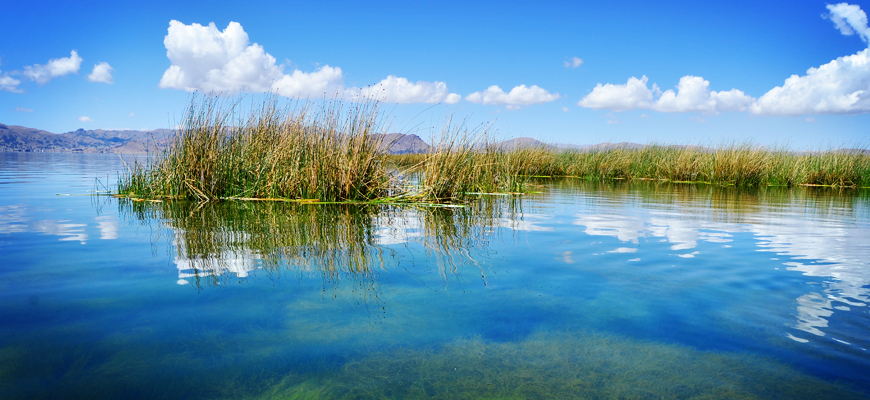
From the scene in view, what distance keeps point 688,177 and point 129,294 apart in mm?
17860

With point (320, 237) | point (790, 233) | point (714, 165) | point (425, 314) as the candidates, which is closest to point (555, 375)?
point (425, 314)

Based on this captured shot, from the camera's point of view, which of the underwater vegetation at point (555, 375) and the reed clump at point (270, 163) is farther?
the reed clump at point (270, 163)

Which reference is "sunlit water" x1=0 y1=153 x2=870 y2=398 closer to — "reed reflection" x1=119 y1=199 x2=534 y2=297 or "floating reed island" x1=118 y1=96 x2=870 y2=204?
"reed reflection" x1=119 y1=199 x2=534 y2=297

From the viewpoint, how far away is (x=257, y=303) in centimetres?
235

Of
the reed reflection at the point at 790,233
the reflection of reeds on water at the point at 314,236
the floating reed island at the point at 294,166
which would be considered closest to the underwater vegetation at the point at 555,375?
the reed reflection at the point at 790,233

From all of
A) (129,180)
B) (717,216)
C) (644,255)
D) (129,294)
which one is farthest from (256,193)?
(717,216)

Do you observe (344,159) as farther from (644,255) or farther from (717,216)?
(717,216)

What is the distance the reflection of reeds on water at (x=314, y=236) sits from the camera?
3.09 meters

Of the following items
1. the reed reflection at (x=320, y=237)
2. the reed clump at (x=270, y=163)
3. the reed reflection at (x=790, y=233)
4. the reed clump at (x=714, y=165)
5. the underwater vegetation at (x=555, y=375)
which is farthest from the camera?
the reed clump at (x=714, y=165)

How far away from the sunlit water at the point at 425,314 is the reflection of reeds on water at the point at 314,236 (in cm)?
3

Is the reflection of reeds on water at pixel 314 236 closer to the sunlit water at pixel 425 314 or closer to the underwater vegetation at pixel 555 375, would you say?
the sunlit water at pixel 425 314

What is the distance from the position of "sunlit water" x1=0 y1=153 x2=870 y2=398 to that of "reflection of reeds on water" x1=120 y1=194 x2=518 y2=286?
31 mm

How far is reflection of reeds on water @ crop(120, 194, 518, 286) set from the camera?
3.09 m

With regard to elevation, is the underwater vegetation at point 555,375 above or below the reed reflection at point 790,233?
below
